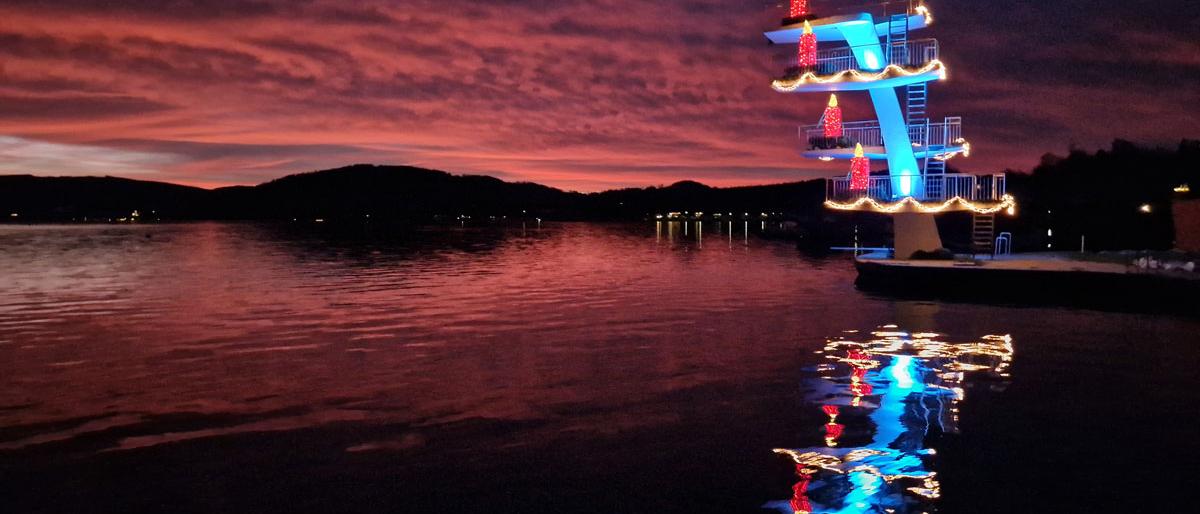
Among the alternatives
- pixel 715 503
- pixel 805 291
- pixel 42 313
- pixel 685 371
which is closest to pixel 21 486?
pixel 715 503

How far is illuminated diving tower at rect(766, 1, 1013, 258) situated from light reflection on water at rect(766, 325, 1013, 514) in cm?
1167

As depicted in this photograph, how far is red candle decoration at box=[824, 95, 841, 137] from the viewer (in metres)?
29.9

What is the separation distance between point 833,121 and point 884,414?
68.7 feet

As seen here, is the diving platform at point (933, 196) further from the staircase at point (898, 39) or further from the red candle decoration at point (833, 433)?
the red candle decoration at point (833, 433)

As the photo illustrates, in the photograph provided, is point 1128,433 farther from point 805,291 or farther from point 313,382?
point 805,291

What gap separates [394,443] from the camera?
944 cm

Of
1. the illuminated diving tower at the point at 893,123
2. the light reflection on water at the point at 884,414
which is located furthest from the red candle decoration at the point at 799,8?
the light reflection on water at the point at 884,414

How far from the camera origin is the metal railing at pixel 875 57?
2719cm

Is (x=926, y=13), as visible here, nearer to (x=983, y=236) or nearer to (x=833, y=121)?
(x=833, y=121)

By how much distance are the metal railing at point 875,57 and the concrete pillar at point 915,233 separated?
5.26 m

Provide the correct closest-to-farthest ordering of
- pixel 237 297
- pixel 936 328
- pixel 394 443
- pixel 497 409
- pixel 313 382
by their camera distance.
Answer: pixel 394 443, pixel 497 409, pixel 313 382, pixel 936 328, pixel 237 297

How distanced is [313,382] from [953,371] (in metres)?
10.2

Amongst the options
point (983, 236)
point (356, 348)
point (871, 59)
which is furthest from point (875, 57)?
point (356, 348)

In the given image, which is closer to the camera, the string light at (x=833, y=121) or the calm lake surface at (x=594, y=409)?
the calm lake surface at (x=594, y=409)
